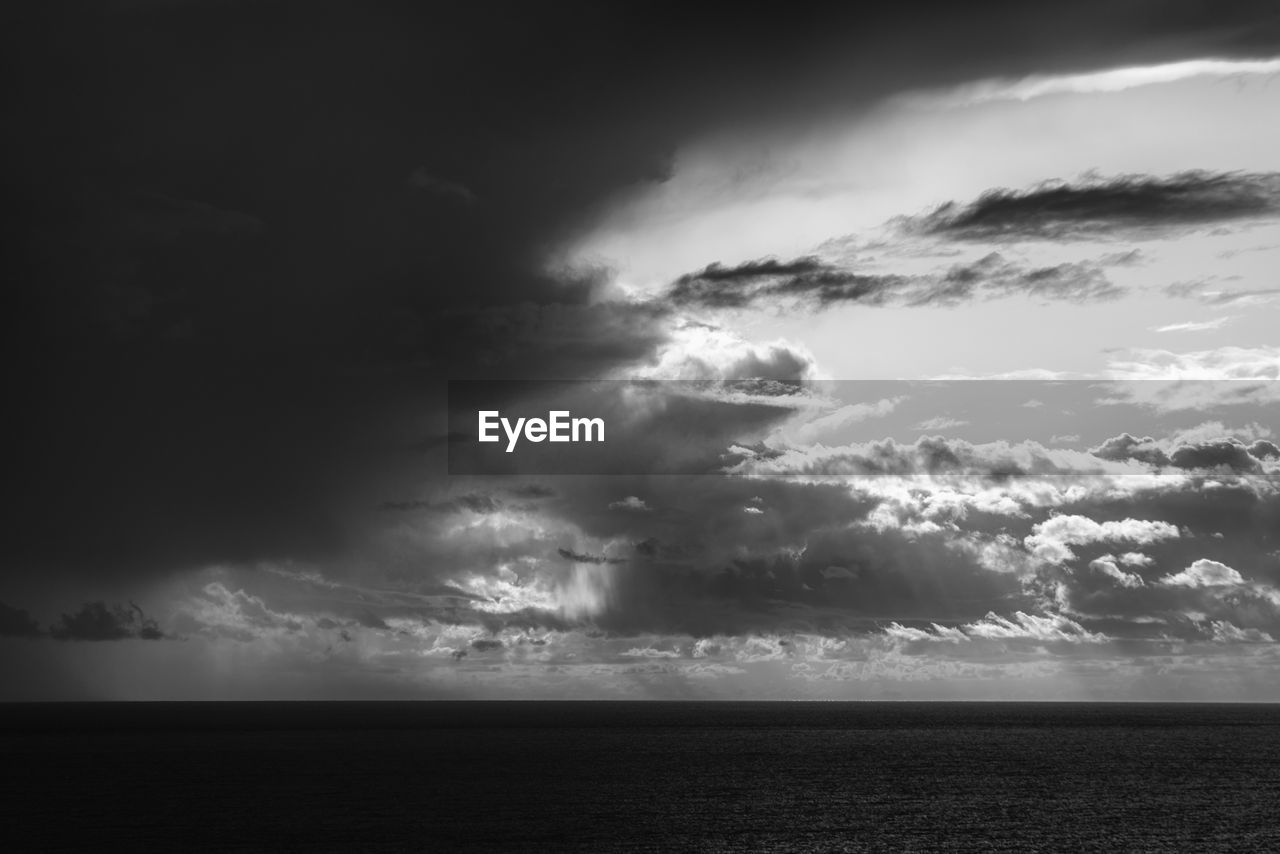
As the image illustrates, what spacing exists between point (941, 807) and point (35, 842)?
300 ft

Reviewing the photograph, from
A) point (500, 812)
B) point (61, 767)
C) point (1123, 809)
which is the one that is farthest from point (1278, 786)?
point (61, 767)

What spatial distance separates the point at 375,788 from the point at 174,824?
34873 millimetres

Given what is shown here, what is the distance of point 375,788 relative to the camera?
5458 inches

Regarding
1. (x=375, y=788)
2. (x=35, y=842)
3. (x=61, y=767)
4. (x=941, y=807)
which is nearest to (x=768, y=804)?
(x=941, y=807)

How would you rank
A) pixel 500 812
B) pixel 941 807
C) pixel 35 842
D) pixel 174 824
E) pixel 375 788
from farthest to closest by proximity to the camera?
pixel 375 788 < pixel 941 807 < pixel 500 812 < pixel 174 824 < pixel 35 842

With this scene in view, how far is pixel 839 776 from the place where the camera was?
534 feet

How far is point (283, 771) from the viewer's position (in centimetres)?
16562

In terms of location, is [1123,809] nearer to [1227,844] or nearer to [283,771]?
[1227,844]

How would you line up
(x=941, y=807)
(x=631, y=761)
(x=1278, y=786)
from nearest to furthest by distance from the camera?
(x=941, y=807), (x=1278, y=786), (x=631, y=761)

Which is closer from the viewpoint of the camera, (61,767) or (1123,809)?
(1123,809)

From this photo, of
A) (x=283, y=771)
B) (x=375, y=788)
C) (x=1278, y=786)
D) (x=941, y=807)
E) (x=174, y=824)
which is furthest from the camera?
(x=283, y=771)

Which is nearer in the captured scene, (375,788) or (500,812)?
(500,812)

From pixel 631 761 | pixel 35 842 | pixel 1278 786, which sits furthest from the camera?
pixel 631 761

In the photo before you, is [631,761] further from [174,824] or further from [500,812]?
[174,824]
